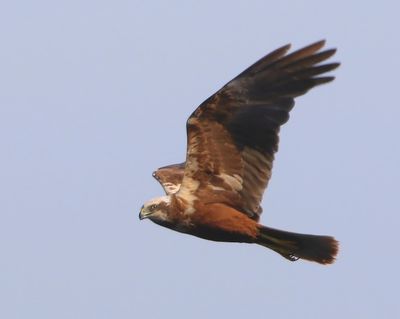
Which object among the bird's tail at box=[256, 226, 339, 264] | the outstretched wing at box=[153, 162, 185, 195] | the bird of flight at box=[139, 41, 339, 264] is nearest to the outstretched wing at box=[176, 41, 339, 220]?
the bird of flight at box=[139, 41, 339, 264]

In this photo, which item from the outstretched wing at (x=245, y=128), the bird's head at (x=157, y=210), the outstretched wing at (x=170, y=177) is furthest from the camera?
the outstretched wing at (x=170, y=177)

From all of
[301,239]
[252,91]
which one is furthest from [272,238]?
[252,91]

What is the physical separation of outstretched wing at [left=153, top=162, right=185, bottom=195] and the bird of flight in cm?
138

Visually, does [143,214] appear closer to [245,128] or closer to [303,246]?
[245,128]

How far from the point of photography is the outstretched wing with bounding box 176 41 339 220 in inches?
1035

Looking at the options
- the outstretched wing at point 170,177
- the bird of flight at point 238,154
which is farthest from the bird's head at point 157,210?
the outstretched wing at point 170,177

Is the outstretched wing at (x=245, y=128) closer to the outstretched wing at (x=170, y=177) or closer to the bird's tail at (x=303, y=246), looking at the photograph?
the bird's tail at (x=303, y=246)

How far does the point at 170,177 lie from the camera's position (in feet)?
94.3

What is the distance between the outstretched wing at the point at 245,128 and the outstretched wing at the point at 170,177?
140 cm

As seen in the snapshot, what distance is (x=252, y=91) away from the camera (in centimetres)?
2652

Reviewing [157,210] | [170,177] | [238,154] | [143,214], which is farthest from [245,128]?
[170,177]

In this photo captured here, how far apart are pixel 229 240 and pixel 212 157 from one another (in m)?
1.17

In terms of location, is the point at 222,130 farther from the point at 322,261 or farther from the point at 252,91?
the point at 322,261

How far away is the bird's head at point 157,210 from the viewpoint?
26562mm
